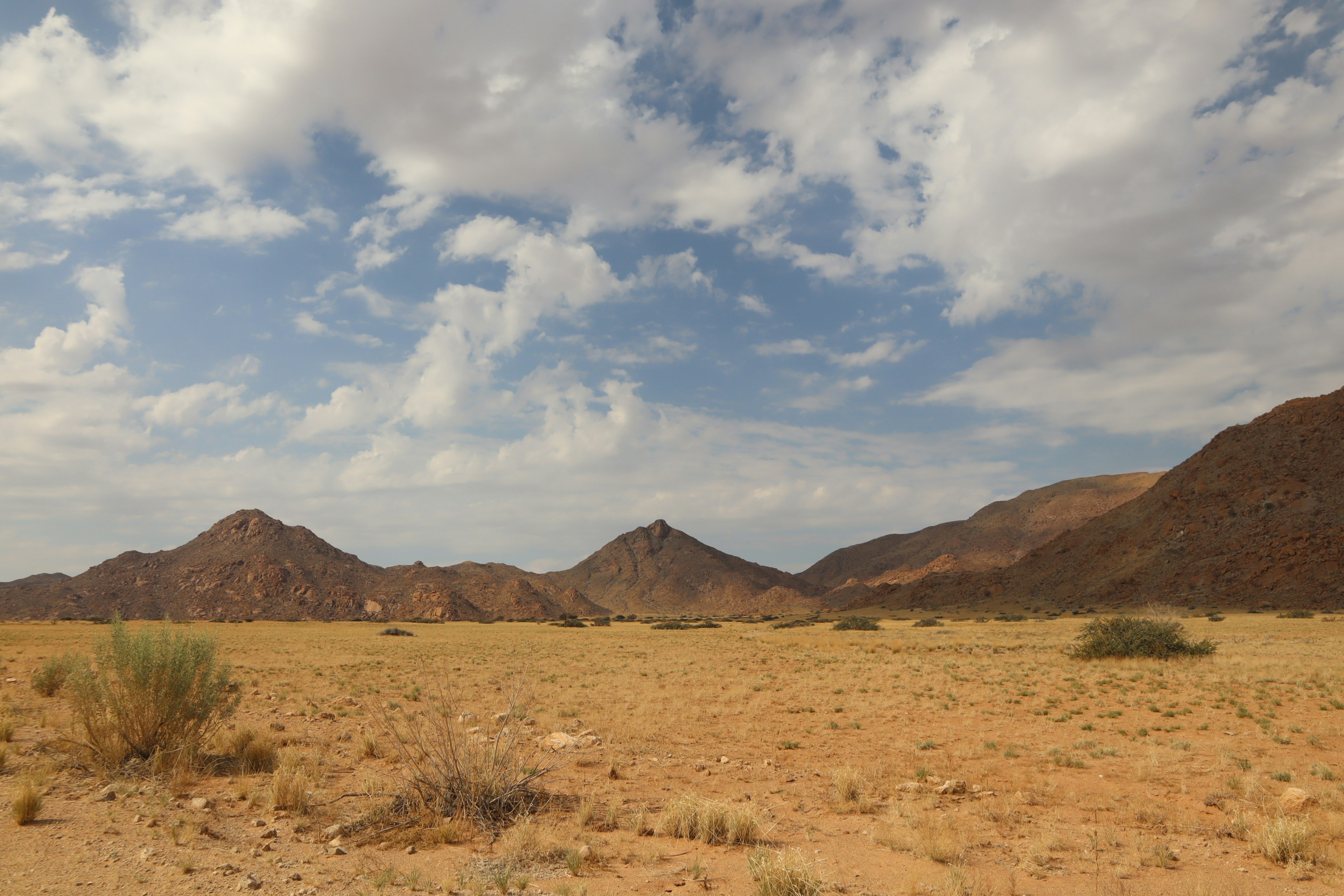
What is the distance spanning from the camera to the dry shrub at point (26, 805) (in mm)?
6926

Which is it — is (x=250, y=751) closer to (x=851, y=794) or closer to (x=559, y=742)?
(x=559, y=742)

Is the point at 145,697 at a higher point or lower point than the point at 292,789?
higher

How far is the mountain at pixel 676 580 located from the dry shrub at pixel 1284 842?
376ft

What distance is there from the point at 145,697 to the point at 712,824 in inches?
320

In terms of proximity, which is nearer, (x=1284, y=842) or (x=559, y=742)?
(x=1284, y=842)

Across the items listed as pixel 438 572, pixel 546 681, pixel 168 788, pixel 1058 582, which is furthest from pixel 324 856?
pixel 438 572

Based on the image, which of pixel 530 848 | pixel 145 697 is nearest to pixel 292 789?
pixel 530 848

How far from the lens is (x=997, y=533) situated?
442 feet

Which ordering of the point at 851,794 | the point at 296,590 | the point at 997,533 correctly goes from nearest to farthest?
the point at 851,794 → the point at 296,590 → the point at 997,533

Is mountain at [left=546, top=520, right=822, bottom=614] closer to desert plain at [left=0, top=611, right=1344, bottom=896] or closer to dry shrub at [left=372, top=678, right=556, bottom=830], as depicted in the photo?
desert plain at [left=0, top=611, right=1344, bottom=896]

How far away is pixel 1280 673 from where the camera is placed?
19.7 meters

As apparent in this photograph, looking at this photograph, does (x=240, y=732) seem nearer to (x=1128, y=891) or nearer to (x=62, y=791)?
(x=62, y=791)

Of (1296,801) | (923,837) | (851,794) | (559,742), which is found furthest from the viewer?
(559,742)

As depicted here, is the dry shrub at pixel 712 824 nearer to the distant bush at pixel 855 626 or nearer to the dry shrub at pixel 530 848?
the dry shrub at pixel 530 848
